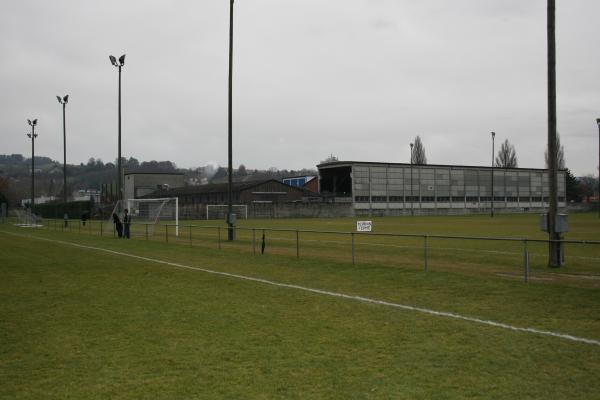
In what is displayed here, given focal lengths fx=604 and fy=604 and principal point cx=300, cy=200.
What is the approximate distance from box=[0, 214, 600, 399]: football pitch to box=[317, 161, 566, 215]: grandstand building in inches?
2974

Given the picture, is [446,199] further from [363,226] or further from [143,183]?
[363,226]

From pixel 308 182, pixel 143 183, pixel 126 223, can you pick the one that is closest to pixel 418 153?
pixel 308 182

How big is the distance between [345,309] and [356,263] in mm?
→ 8243

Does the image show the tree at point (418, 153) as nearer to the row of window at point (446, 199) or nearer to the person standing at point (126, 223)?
the row of window at point (446, 199)

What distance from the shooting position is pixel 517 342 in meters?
7.74

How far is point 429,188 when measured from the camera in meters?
98.5

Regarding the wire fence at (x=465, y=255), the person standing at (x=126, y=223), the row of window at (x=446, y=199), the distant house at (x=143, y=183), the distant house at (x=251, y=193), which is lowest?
the wire fence at (x=465, y=255)

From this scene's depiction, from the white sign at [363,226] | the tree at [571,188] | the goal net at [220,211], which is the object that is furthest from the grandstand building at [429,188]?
the white sign at [363,226]

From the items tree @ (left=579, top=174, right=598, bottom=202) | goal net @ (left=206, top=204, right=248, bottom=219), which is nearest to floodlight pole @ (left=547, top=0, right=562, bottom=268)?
goal net @ (left=206, top=204, right=248, bottom=219)

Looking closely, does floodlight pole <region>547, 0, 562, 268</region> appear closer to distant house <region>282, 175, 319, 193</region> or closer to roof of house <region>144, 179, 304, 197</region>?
roof of house <region>144, 179, 304, 197</region>

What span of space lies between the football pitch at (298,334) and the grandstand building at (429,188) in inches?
2974

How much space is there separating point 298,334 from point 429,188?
92690 mm

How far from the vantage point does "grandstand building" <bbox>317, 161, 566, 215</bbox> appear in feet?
302

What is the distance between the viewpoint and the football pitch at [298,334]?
598cm
